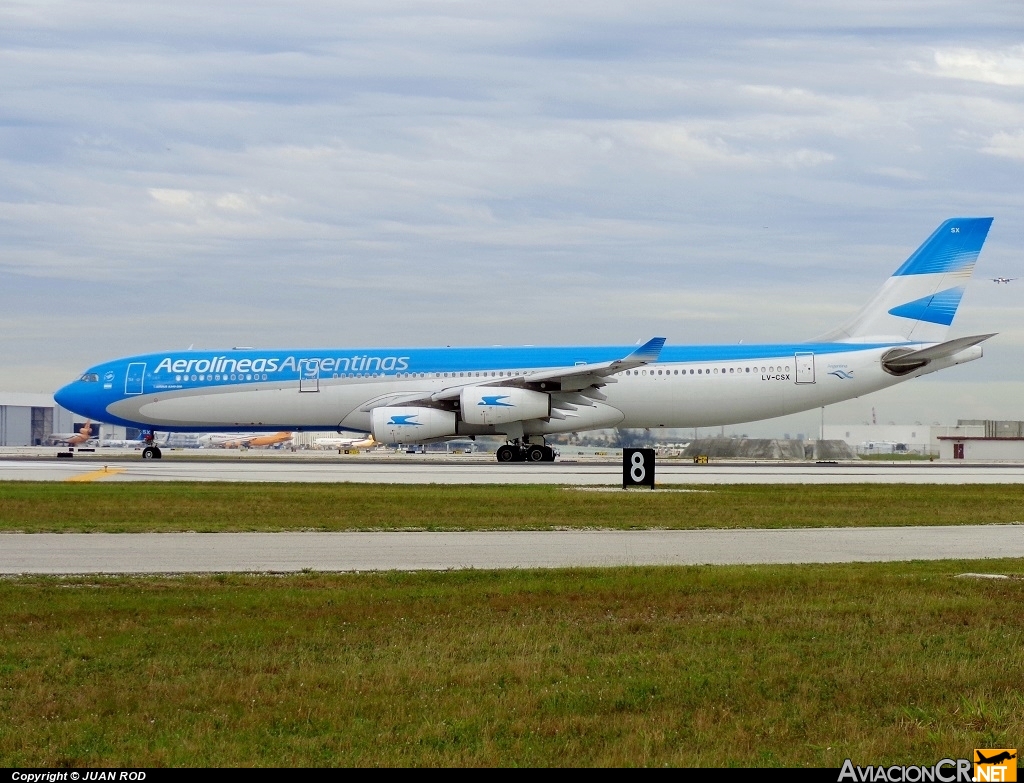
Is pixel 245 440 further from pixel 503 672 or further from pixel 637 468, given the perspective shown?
pixel 503 672

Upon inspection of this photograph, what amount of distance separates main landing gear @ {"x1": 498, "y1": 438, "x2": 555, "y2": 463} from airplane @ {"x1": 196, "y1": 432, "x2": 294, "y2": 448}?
3073 inches

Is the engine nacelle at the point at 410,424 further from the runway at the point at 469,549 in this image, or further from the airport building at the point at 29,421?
the airport building at the point at 29,421

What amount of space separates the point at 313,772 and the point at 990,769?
3725mm

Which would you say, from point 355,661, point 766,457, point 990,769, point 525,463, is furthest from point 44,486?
point 766,457

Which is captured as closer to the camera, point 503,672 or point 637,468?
point 503,672

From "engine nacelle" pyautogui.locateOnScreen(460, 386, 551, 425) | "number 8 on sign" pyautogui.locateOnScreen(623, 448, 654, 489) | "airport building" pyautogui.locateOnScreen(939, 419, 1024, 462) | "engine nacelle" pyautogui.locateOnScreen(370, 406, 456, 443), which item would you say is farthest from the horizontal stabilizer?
"airport building" pyautogui.locateOnScreen(939, 419, 1024, 462)

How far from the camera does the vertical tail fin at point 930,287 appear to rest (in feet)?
168

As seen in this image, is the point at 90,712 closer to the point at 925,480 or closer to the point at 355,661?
the point at 355,661

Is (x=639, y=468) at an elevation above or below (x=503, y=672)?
above

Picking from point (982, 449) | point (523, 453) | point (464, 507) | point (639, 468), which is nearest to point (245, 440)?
point (982, 449)

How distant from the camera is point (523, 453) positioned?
1991 inches

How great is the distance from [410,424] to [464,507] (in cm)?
2131

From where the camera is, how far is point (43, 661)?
9.47m

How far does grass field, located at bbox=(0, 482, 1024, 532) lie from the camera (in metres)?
22.7
